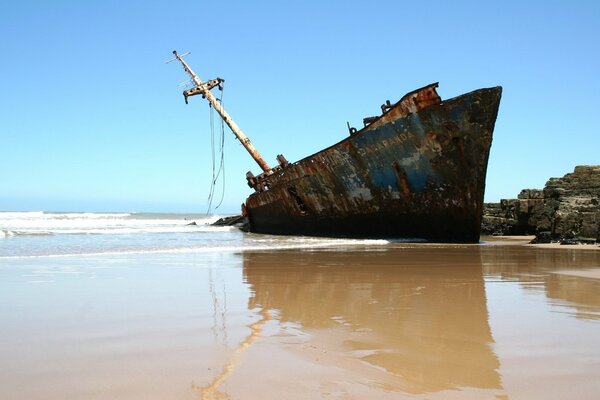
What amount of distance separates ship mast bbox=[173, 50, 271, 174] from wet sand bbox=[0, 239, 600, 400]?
1073cm

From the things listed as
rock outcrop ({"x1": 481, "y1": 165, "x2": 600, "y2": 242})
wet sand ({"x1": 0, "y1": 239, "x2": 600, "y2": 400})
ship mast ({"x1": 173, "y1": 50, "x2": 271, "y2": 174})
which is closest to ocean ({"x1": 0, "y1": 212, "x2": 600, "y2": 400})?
wet sand ({"x1": 0, "y1": 239, "x2": 600, "y2": 400})

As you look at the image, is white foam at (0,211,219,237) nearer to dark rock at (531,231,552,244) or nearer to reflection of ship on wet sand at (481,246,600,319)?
dark rock at (531,231,552,244)

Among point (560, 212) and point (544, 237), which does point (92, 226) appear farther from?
point (560, 212)

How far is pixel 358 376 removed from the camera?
7.55ft

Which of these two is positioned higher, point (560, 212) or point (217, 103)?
point (217, 103)

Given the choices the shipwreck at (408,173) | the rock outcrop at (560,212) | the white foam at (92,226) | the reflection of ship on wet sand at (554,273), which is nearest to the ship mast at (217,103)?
the shipwreck at (408,173)

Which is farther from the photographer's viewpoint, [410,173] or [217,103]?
[217,103]

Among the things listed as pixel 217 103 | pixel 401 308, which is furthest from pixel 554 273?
pixel 217 103

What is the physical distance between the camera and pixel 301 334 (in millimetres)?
3111

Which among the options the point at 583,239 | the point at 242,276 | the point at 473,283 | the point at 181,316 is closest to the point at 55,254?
the point at 242,276

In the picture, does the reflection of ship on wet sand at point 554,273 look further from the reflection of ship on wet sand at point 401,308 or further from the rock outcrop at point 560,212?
the rock outcrop at point 560,212

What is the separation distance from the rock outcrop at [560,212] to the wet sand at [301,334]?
4.99 metres

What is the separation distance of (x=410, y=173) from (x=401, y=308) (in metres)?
8.00

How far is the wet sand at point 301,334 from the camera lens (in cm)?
218
